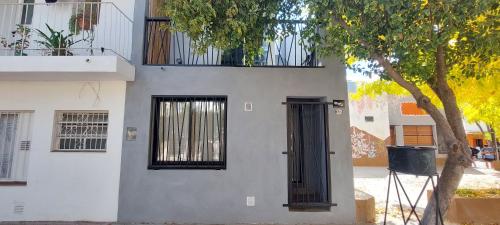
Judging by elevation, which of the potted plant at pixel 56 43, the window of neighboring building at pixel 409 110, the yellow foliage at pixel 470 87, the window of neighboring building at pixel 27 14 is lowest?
the yellow foliage at pixel 470 87

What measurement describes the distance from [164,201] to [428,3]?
5.28m

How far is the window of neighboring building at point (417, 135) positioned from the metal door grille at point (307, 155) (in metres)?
17.1

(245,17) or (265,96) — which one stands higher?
(245,17)

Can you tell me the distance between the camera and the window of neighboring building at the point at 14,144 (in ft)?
19.7

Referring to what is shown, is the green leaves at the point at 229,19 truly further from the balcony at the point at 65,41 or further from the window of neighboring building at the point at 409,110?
the window of neighboring building at the point at 409,110

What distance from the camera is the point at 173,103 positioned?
614 cm

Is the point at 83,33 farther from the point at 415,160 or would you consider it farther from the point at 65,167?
the point at 415,160

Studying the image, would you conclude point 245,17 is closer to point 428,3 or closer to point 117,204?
point 428,3

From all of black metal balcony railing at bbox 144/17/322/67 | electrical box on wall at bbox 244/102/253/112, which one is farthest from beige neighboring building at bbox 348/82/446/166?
electrical box on wall at bbox 244/102/253/112

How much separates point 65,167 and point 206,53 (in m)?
3.48

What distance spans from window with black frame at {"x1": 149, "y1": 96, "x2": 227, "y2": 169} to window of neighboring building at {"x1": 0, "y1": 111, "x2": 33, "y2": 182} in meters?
2.52

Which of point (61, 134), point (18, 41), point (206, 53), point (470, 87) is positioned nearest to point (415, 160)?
point (470, 87)

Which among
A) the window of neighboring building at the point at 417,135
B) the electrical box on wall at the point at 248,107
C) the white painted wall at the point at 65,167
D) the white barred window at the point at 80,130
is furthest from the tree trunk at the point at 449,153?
the window of neighboring building at the point at 417,135

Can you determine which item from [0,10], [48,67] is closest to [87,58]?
[48,67]
